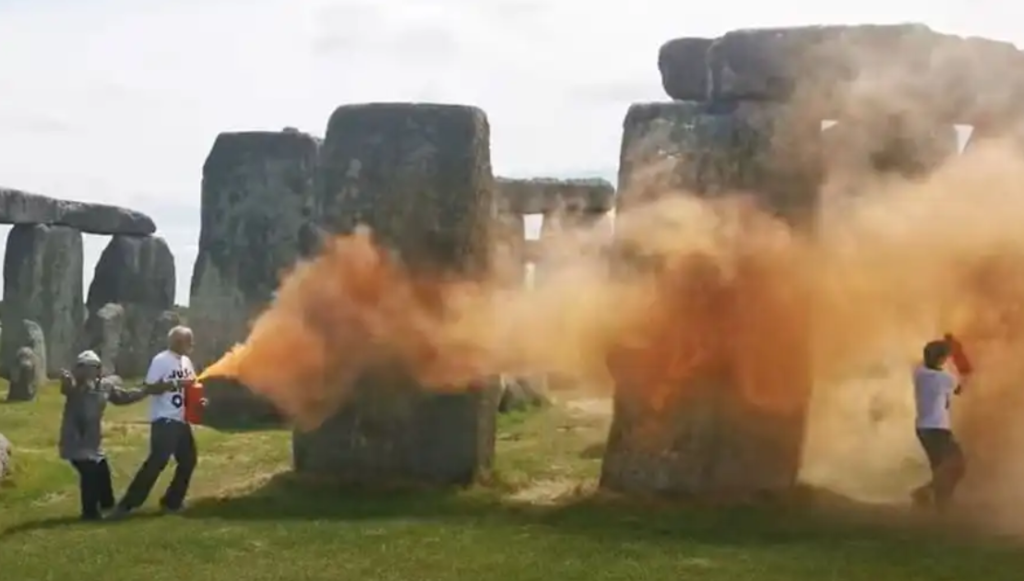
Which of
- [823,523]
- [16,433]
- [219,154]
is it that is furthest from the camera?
[219,154]

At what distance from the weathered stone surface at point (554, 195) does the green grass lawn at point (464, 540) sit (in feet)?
56.3

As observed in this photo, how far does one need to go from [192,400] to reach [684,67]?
6.48 m

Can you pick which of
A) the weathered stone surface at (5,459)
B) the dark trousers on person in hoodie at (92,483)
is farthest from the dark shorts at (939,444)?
the weathered stone surface at (5,459)

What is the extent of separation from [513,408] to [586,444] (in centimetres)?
475

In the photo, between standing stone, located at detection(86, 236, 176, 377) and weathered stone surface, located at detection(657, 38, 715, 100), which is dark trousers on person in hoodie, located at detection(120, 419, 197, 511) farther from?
standing stone, located at detection(86, 236, 176, 377)

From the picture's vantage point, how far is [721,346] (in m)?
14.9

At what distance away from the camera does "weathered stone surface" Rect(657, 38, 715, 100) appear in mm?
17344

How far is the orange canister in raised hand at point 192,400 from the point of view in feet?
47.2

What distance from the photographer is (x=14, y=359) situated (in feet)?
94.5

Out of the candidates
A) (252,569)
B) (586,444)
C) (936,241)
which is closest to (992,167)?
(936,241)

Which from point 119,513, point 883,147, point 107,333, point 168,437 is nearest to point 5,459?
point 119,513

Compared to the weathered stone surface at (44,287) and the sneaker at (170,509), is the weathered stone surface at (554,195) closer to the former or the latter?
the weathered stone surface at (44,287)

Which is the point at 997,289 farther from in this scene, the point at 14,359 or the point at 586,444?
the point at 14,359

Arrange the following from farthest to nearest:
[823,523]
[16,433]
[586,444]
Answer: [16,433], [586,444], [823,523]
